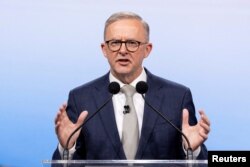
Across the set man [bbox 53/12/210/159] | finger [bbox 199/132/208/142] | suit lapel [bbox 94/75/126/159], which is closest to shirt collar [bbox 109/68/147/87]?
man [bbox 53/12/210/159]

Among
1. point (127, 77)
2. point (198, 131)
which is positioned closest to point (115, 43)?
point (127, 77)

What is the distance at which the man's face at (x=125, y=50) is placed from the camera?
112 inches

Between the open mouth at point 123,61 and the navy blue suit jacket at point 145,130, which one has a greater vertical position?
the open mouth at point 123,61

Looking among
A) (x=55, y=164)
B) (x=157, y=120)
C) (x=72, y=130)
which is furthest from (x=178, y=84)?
(x=55, y=164)

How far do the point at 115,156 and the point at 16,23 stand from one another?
48.9 inches

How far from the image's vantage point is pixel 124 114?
2836 millimetres

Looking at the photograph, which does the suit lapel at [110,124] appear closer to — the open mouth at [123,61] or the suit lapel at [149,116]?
the suit lapel at [149,116]

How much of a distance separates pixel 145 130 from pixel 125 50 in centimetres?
42

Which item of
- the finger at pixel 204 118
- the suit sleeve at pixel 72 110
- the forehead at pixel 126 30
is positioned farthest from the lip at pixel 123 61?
the finger at pixel 204 118

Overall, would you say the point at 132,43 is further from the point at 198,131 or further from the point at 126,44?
the point at 198,131

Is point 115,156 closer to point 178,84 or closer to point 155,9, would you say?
point 178,84

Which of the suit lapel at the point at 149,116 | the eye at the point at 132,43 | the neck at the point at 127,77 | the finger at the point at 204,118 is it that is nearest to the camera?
the finger at the point at 204,118

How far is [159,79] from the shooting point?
3129 millimetres

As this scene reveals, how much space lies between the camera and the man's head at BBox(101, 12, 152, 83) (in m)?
2.84
